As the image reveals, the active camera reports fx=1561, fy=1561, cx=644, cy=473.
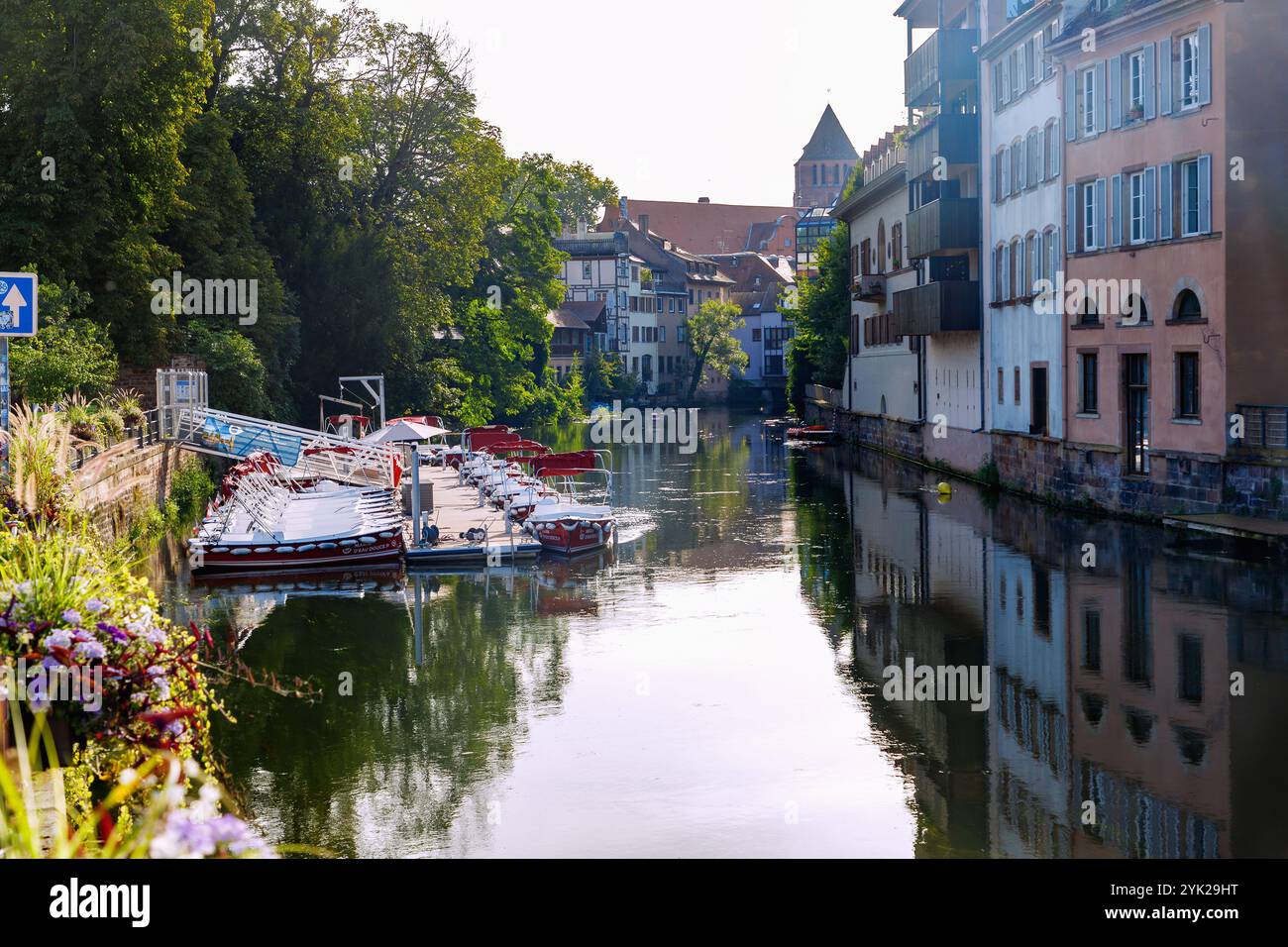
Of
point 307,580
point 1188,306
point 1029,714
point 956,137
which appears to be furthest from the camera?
point 956,137

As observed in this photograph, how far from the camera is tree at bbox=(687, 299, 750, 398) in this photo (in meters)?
115

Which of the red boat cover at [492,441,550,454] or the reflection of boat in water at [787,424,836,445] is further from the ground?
the red boat cover at [492,441,550,454]

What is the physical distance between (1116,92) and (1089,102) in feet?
5.01

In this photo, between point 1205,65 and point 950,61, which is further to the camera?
point 950,61

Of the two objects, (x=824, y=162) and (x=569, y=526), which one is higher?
(x=824, y=162)

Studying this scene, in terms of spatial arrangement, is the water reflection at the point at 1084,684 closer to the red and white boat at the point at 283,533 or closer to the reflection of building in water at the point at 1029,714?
the reflection of building in water at the point at 1029,714

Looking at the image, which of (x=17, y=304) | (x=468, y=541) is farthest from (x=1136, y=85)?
(x=17, y=304)

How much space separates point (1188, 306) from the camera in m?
28.6

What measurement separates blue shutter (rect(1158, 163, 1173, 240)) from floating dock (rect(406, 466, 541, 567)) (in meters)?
13.0

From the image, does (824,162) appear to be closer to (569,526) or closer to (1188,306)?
(1188,306)

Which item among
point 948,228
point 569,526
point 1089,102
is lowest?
point 569,526

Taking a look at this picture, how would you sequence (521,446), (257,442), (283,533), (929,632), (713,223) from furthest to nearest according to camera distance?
(713,223) → (521,446) → (257,442) → (283,533) → (929,632)

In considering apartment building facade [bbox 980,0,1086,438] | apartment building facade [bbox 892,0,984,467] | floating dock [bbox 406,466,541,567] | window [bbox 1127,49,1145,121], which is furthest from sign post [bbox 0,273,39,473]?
apartment building facade [bbox 892,0,984,467]

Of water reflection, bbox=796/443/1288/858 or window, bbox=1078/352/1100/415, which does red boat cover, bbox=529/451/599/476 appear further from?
window, bbox=1078/352/1100/415
